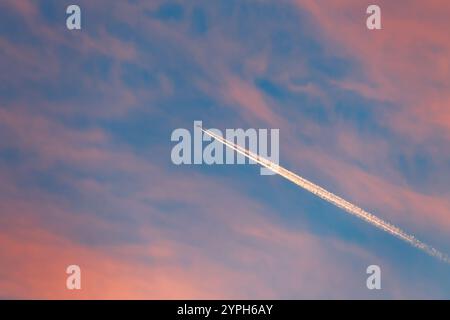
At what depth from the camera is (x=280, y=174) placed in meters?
146
